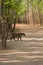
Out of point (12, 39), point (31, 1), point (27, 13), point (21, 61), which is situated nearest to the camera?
point (21, 61)

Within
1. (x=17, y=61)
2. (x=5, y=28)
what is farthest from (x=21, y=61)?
(x=5, y=28)

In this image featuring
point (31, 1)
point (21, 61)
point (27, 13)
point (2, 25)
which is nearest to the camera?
point (21, 61)

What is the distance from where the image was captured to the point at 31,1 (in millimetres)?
45281

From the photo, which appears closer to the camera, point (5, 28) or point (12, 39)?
point (5, 28)

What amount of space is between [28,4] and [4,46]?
109 feet

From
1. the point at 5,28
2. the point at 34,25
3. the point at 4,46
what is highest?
the point at 5,28

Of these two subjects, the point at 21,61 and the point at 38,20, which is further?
the point at 38,20

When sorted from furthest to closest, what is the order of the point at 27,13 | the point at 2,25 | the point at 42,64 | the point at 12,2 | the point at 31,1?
the point at 27,13
the point at 31,1
the point at 12,2
the point at 2,25
the point at 42,64

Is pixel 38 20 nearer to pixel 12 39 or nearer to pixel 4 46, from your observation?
pixel 12 39

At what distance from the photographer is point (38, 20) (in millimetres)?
46438

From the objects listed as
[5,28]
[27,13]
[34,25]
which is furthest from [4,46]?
[27,13]

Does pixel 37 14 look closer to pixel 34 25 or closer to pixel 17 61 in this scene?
pixel 34 25

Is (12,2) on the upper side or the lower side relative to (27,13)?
upper

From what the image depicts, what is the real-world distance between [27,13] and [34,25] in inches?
161
